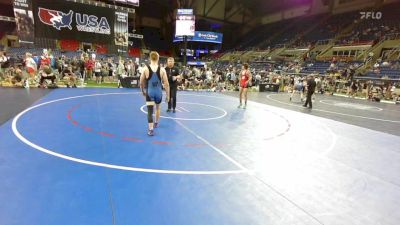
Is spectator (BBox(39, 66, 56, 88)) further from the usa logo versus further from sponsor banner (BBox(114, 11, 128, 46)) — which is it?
sponsor banner (BBox(114, 11, 128, 46))

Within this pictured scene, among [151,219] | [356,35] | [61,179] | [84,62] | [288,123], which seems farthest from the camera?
[356,35]

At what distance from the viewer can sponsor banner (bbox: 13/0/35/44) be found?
20453 millimetres

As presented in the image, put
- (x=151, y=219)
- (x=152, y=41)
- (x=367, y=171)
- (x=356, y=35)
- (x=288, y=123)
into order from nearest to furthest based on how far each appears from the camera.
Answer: (x=151, y=219) → (x=367, y=171) → (x=288, y=123) → (x=356, y=35) → (x=152, y=41)

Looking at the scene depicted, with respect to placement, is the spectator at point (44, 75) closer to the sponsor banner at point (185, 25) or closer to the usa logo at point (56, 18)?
the usa logo at point (56, 18)

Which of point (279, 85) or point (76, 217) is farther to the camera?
point (279, 85)

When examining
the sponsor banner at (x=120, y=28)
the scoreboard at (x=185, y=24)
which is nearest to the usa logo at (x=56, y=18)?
the sponsor banner at (x=120, y=28)

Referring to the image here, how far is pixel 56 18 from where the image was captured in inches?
868

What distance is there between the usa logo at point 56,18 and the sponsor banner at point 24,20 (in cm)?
81

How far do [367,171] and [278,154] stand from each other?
5.22 feet

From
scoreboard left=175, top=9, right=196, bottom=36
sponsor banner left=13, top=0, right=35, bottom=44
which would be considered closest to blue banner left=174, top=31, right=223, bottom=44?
scoreboard left=175, top=9, right=196, bottom=36

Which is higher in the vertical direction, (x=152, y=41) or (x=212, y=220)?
(x=152, y=41)

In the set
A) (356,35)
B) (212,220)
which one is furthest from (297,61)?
(212,220)

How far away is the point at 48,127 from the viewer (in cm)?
646

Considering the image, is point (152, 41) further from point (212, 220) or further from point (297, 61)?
point (212, 220)
